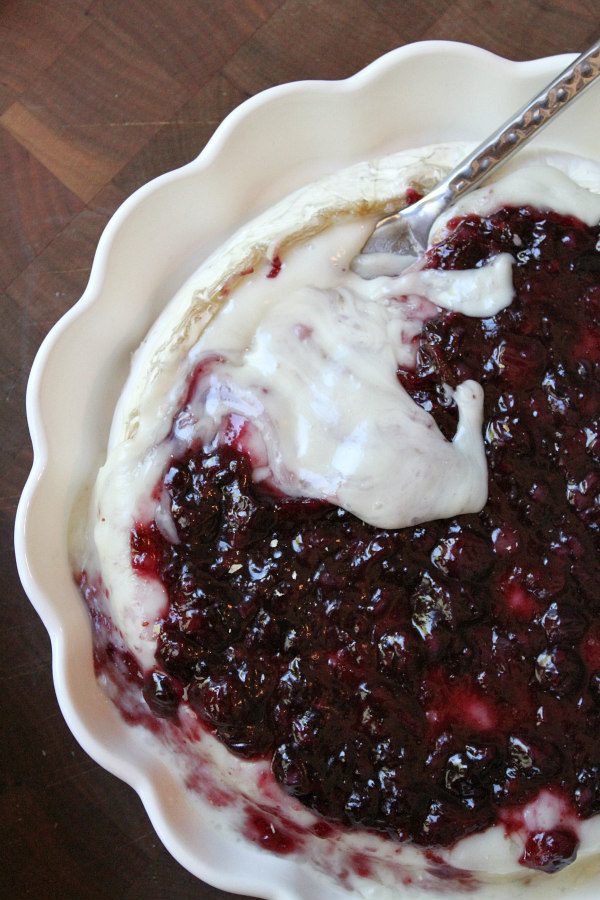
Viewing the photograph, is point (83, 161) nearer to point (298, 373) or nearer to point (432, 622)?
point (298, 373)


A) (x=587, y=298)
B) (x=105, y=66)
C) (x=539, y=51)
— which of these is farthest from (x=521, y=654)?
(x=105, y=66)

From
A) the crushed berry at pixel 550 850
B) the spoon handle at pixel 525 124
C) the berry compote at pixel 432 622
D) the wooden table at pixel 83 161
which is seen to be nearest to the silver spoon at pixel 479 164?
the spoon handle at pixel 525 124

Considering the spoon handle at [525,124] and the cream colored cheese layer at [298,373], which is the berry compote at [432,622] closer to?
the cream colored cheese layer at [298,373]

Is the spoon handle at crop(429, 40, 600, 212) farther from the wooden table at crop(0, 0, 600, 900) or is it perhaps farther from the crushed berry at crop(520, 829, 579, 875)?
the crushed berry at crop(520, 829, 579, 875)

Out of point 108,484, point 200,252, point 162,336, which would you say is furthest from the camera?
point 200,252

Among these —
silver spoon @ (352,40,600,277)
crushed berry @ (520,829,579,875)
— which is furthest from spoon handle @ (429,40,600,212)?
crushed berry @ (520,829,579,875)

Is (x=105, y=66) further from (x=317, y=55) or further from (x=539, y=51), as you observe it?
(x=539, y=51)

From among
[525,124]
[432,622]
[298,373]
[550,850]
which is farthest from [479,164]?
[550,850]
